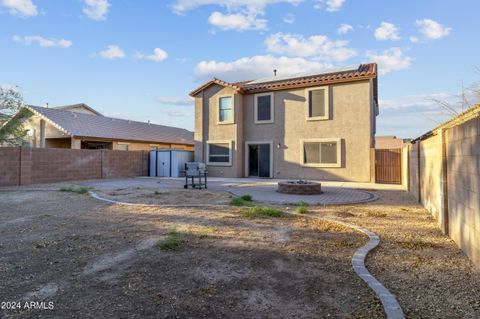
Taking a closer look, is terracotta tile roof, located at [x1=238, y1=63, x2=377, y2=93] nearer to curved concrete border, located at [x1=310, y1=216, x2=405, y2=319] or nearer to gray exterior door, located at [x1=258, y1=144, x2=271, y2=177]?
gray exterior door, located at [x1=258, y1=144, x2=271, y2=177]

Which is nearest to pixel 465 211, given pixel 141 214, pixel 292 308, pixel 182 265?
pixel 292 308

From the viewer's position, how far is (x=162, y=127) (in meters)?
36.8

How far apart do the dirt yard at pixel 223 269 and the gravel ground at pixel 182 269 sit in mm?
14

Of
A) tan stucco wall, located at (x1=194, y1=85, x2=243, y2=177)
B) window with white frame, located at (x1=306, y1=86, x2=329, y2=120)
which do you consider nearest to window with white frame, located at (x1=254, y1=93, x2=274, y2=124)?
tan stucco wall, located at (x1=194, y1=85, x2=243, y2=177)

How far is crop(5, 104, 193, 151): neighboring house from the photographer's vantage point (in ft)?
79.2

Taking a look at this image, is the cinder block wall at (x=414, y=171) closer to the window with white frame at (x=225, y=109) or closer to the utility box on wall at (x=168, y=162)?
the window with white frame at (x=225, y=109)

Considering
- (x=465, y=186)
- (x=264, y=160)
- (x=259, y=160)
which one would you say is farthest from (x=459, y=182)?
(x=259, y=160)

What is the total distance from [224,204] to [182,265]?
17.0ft

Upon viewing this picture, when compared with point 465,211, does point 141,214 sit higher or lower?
lower

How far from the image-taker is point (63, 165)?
58.7 ft

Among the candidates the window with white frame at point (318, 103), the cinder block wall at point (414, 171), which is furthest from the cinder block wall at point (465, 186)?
the window with white frame at point (318, 103)

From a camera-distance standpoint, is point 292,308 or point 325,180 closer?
point 292,308

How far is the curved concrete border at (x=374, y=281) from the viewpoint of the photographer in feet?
9.36

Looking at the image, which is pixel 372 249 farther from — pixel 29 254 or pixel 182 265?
pixel 29 254
